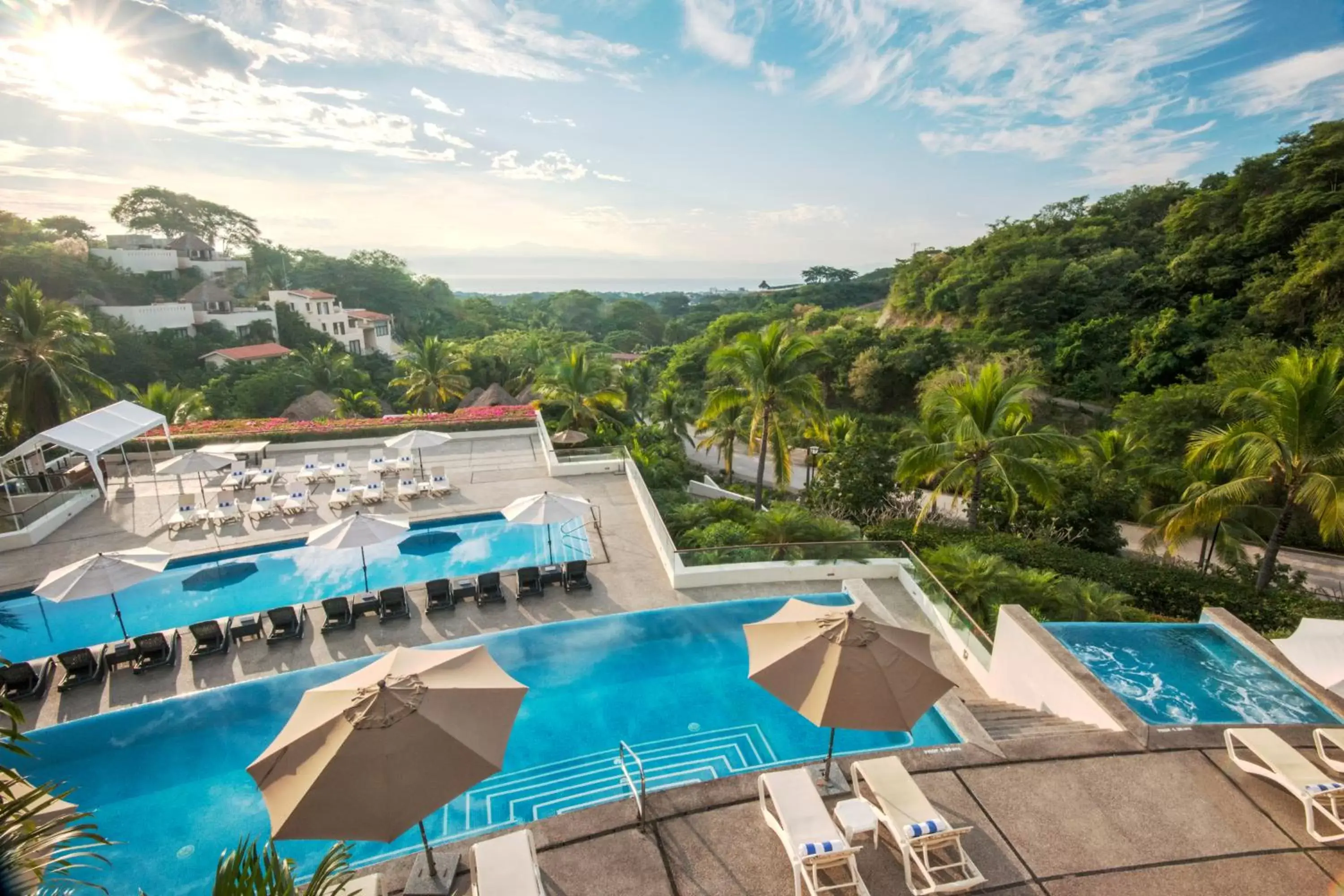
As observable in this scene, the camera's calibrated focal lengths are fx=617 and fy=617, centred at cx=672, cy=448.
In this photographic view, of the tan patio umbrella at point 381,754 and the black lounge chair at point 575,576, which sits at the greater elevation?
the tan patio umbrella at point 381,754

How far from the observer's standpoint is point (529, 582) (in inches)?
451

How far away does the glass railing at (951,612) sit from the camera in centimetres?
920

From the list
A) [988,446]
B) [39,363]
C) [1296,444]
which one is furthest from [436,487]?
[1296,444]

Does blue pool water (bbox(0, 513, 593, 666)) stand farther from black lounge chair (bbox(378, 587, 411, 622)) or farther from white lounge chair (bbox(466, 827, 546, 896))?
white lounge chair (bbox(466, 827, 546, 896))

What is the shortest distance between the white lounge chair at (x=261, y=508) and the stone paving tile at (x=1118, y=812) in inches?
613

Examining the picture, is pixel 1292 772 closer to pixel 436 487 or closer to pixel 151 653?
pixel 151 653

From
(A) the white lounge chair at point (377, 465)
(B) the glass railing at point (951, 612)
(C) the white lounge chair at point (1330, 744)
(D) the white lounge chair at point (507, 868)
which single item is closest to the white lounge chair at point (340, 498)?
(A) the white lounge chair at point (377, 465)

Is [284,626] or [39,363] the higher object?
[39,363]

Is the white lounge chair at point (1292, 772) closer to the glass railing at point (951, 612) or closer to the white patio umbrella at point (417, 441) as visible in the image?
the glass railing at point (951, 612)

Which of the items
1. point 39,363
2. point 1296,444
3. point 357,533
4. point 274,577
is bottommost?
point 274,577

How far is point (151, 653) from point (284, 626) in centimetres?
172

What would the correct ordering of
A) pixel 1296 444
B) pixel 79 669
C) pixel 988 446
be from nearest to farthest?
pixel 79 669 < pixel 1296 444 < pixel 988 446

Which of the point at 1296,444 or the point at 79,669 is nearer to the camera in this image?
the point at 79,669

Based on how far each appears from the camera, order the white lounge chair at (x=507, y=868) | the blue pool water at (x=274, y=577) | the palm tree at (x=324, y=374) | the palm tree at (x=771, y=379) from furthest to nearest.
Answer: the palm tree at (x=324, y=374) < the palm tree at (x=771, y=379) < the blue pool water at (x=274, y=577) < the white lounge chair at (x=507, y=868)
